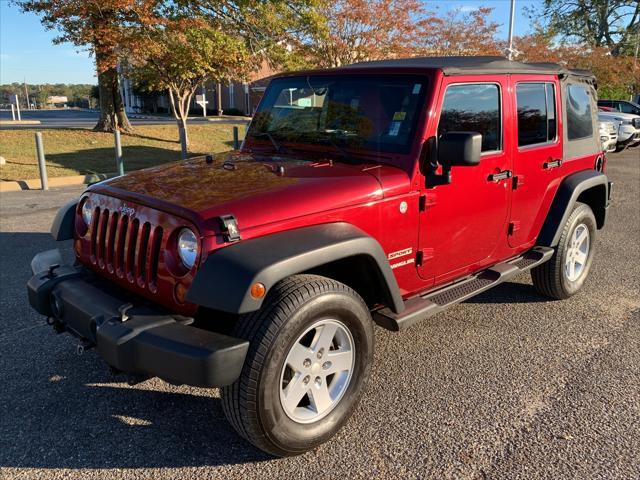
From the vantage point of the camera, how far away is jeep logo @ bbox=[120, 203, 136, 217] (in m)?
2.83

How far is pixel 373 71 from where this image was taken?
11.5 feet

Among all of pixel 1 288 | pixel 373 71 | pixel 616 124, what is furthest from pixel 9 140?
pixel 616 124

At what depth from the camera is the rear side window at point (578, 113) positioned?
4.59 metres

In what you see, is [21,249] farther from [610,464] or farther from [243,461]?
[610,464]

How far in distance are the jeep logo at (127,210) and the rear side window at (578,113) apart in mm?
3584

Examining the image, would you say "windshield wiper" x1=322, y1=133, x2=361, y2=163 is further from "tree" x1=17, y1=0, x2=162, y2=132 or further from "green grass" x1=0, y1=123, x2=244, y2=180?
"tree" x1=17, y1=0, x2=162, y2=132

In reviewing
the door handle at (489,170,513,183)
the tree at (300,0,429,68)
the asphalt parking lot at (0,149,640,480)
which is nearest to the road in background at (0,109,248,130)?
the tree at (300,0,429,68)

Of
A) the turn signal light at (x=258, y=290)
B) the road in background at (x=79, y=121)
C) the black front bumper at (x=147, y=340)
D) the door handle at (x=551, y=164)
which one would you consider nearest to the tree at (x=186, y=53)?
the road in background at (x=79, y=121)

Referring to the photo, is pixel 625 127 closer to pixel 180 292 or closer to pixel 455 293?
pixel 455 293

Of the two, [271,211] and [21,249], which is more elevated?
[271,211]

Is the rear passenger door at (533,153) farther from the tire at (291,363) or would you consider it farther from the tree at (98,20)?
the tree at (98,20)

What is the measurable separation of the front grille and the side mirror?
5.31ft

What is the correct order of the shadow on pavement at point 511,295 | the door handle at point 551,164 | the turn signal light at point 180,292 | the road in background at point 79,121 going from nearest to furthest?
the turn signal light at point 180,292 < the door handle at point 551,164 < the shadow on pavement at point 511,295 < the road in background at point 79,121

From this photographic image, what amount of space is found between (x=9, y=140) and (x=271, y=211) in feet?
52.6
